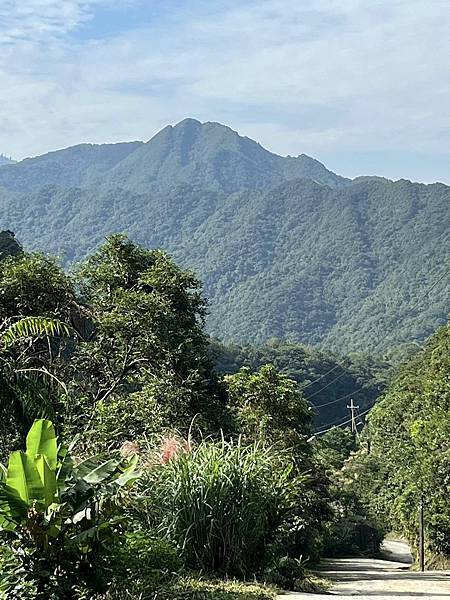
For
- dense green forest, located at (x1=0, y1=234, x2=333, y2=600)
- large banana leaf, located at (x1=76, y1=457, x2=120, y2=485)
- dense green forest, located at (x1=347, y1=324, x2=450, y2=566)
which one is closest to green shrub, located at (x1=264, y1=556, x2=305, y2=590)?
dense green forest, located at (x1=0, y1=234, x2=333, y2=600)

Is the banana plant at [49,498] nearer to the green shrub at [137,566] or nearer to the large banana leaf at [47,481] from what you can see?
the large banana leaf at [47,481]

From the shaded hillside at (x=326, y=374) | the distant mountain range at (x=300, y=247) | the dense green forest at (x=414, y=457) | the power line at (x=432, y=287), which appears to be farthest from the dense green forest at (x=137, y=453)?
the power line at (x=432, y=287)

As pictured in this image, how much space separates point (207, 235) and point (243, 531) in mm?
164092

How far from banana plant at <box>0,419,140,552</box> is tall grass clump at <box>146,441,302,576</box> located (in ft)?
8.50

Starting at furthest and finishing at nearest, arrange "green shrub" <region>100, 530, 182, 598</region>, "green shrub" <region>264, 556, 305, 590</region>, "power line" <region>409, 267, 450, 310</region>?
"power line" <region>409, 267, 450, 310</region> < "green shrub" <region>264, 556, 305, 590</region> < "green shrub" <region>100, 530, 182, 598</region>

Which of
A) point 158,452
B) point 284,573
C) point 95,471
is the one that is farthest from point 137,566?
point 284,573

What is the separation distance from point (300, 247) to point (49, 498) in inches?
6353

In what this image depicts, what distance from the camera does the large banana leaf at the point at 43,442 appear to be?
6.64m

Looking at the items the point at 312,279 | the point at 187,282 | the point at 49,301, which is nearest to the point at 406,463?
the point at 187,282

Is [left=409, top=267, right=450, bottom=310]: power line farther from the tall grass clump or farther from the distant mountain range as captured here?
the tall grass clump

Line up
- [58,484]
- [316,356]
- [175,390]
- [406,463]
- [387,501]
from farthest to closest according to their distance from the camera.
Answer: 1. [316,356]
2. [387,501]
3. [406,463]
4. [175,390]
5. [58,484]

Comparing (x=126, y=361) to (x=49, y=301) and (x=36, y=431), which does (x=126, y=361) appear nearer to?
(x=49, y=301)

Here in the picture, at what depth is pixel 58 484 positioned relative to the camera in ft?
21.3

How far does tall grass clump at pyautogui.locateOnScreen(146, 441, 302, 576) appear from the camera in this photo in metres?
9.30
